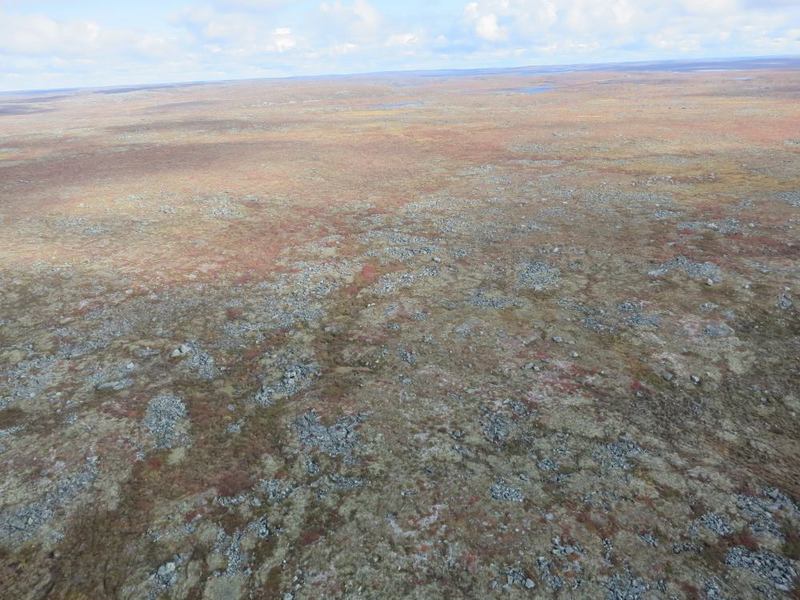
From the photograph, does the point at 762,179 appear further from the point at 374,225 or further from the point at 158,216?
the point at 158,216

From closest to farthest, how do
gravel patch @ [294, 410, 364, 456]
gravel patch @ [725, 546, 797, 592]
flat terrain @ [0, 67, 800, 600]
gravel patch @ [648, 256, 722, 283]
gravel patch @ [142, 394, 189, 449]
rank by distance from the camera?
gravel patch @ [725, 546, 797, 592] → flat terrain @ [0, 67, 800, 600] → gravel patch @ [294, 410, 364, 456] → gravel patch @ [142, 394, 189, 449] → gravel patch @ [648, 256, 722, 283]

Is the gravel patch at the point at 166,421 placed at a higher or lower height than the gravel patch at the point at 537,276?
higher

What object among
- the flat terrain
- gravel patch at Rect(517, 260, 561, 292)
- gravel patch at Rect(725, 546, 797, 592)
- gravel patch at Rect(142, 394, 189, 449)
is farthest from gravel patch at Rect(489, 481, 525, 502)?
gravel patch at Rect(517, 260, 561, 292)

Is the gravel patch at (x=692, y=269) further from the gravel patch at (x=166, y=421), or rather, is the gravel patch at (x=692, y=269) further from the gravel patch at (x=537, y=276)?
the gravel patch at (x=166, y=421)

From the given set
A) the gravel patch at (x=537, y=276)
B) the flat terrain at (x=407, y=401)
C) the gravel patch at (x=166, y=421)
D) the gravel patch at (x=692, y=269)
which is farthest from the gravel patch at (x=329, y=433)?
the gravel patch at (x=692, y=269)

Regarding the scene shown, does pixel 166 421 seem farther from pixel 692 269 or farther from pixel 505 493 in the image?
pixel 692 269

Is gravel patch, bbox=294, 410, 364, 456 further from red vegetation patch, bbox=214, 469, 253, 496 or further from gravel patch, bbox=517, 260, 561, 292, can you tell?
gravel patch, bbox=517, 260, 561, 292

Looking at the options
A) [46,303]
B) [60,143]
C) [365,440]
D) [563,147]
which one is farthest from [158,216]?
[60,143]

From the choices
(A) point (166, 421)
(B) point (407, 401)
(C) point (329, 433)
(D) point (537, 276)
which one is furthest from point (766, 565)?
(D) point (537, 276)

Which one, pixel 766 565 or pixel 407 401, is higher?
pixel 766 565
